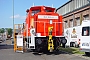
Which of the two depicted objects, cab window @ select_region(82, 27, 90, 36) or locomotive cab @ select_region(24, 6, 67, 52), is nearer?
cab window @ select_region(82, 27, 90, 36)

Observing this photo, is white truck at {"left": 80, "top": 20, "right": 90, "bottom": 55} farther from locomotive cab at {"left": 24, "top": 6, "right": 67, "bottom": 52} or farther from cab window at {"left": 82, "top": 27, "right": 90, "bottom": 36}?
locomotive cab at {"left": 24, "top": 6, "right": 67, "bottom": 52}

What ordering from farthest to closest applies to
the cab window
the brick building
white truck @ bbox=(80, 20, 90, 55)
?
the brick building → the cab window → white truck @ bbox=(80, 20, 90, 55)

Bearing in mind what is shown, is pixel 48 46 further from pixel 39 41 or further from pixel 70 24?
pixel 70 24

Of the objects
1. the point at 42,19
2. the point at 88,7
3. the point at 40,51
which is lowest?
the point at 40,51

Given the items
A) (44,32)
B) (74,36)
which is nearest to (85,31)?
(44,32)

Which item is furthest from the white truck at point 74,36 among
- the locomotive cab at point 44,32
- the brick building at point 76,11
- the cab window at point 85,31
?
the cab window at point 85,31

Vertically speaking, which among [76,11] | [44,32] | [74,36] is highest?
[76,11]

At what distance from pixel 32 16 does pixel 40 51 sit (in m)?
3.46

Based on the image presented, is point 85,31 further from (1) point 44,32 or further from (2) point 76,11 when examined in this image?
(2) point 76,11

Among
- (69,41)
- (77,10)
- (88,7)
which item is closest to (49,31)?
(69,41)

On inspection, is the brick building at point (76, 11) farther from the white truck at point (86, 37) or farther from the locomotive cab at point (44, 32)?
the white truck at point (86, 37)

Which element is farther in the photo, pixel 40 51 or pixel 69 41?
pixel 69 41

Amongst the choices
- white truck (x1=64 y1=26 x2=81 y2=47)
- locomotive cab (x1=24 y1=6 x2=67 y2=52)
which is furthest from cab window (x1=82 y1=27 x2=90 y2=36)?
white truck (x1=64 y1=26 x2=81 y2=47)

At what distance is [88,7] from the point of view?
34844mm
